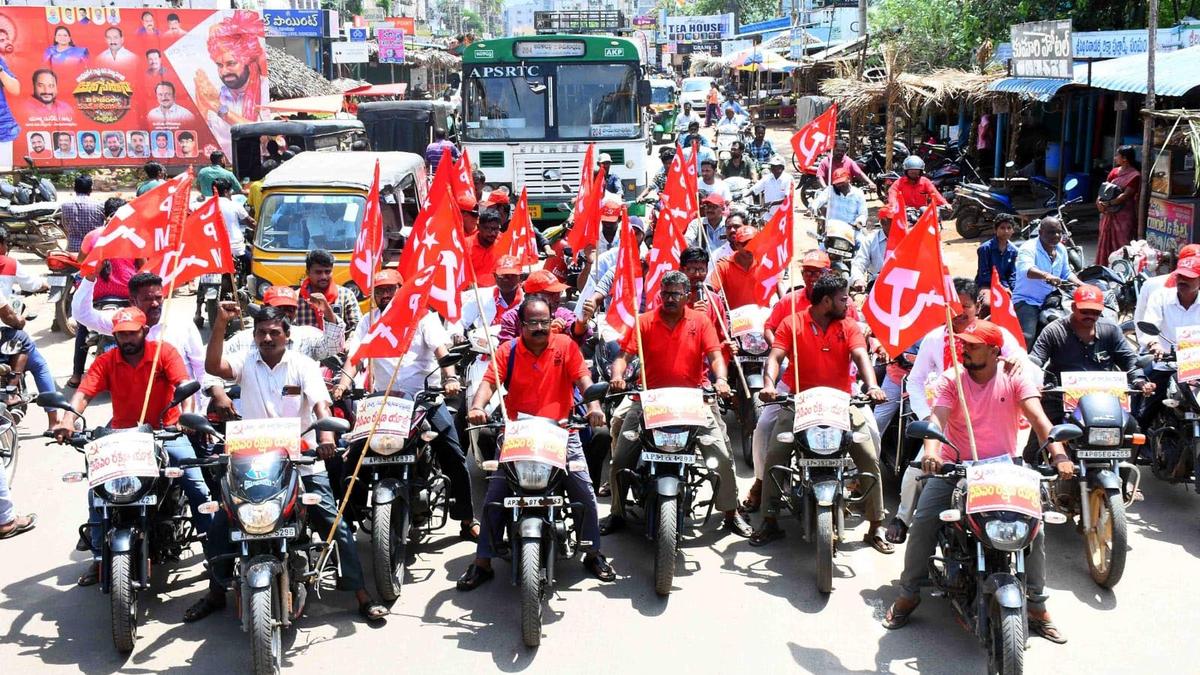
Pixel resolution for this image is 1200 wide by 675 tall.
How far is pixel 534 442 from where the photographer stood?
5.87 metres

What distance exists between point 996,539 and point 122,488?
13.4ft

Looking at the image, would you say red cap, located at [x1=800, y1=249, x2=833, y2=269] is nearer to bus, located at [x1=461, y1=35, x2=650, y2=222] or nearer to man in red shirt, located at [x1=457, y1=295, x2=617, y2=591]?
man in red shirt, located at [x1=457, y1=295, x2=617, y2=591]

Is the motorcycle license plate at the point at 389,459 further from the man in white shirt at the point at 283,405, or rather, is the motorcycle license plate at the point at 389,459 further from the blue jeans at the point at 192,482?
the blue jeans at the point at 192,482

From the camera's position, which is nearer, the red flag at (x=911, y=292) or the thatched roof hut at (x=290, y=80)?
the red flag at (x=911, y=292)

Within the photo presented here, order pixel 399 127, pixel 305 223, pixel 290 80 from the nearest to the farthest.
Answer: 1. pixel 305 223
2. pixel 399 127
3. pixel 290 80

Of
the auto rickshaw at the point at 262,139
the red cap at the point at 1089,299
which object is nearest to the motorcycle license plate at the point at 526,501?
the red cap at the point at 1089,299

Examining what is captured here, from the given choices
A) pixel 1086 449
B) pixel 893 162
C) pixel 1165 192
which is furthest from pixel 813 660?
pixel 893 162

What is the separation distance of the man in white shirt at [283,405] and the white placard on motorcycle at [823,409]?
97.0 inches

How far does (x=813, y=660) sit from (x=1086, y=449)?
2.01 meters

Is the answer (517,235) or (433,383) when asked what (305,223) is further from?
(433,383)

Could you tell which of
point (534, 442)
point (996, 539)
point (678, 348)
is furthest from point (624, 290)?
point (996, 539)

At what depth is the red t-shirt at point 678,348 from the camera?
276 inches

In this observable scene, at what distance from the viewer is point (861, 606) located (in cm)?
622

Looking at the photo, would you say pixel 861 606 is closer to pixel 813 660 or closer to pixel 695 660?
pixel 813 660
